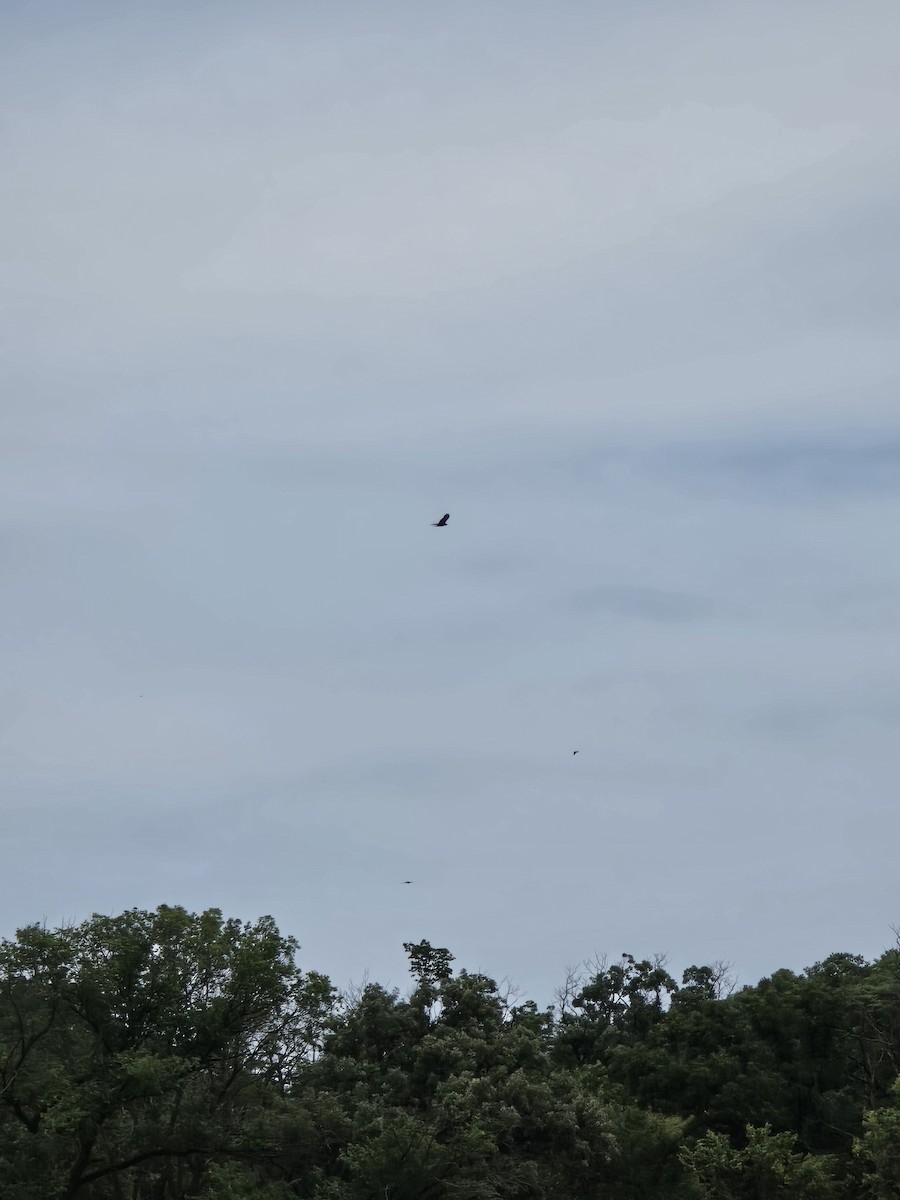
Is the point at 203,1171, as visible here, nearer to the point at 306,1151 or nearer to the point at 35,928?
the point at 306,1151

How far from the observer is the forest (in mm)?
39031

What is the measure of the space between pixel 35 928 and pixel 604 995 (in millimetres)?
36407

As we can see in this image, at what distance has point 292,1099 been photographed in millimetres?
43562

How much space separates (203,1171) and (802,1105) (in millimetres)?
28367

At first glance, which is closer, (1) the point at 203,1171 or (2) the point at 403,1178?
(2) the point at 403,1178

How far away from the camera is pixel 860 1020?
60.8m

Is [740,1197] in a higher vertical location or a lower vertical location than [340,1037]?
lower

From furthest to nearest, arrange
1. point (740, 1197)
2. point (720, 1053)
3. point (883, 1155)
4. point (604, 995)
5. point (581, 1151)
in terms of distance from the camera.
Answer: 1. point (604, 995)
2. point (720, 1053)
3. point (740, 1197)
4. point (883, 1155)
5. point (581, 1151)

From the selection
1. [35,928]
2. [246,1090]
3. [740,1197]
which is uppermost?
[35,928]

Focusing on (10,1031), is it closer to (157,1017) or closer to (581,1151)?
(157,1017)

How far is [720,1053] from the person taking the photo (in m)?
59.7

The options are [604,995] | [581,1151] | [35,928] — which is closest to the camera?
[35,928]

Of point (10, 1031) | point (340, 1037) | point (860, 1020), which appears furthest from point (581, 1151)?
point (860, 1020)

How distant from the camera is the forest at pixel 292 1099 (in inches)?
1537
